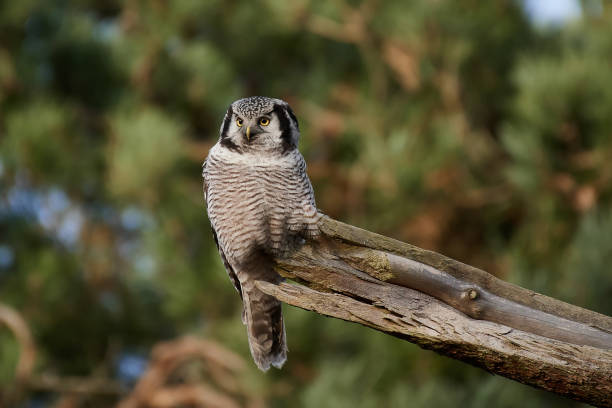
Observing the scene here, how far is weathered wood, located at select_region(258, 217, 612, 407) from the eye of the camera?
197cm

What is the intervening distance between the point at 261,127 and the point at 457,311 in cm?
90

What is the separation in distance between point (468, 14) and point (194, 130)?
3.05 meters

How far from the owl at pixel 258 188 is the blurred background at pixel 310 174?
2.24 metres

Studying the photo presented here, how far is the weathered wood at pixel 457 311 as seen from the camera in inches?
77.6

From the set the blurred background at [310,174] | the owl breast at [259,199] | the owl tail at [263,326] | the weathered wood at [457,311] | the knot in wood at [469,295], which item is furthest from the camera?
the blurred background at [310,174]

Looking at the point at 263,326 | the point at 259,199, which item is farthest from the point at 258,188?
the point at 263,326

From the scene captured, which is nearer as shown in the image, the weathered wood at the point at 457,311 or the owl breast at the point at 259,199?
the weathered wood at the point at 457,311

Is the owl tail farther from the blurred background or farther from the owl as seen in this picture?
the blurred background

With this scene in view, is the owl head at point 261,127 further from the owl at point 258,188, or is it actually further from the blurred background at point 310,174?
the blurred background at point 310,174

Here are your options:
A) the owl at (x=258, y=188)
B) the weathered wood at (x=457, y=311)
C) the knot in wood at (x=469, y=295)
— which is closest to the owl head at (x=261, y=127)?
the owl at (x=258, y=188)

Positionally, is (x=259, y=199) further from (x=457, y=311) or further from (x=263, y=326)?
(x=457, y=311)

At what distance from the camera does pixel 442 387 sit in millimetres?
5105

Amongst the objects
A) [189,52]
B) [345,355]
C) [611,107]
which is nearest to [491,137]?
[611,107]

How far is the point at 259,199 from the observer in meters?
2.48
